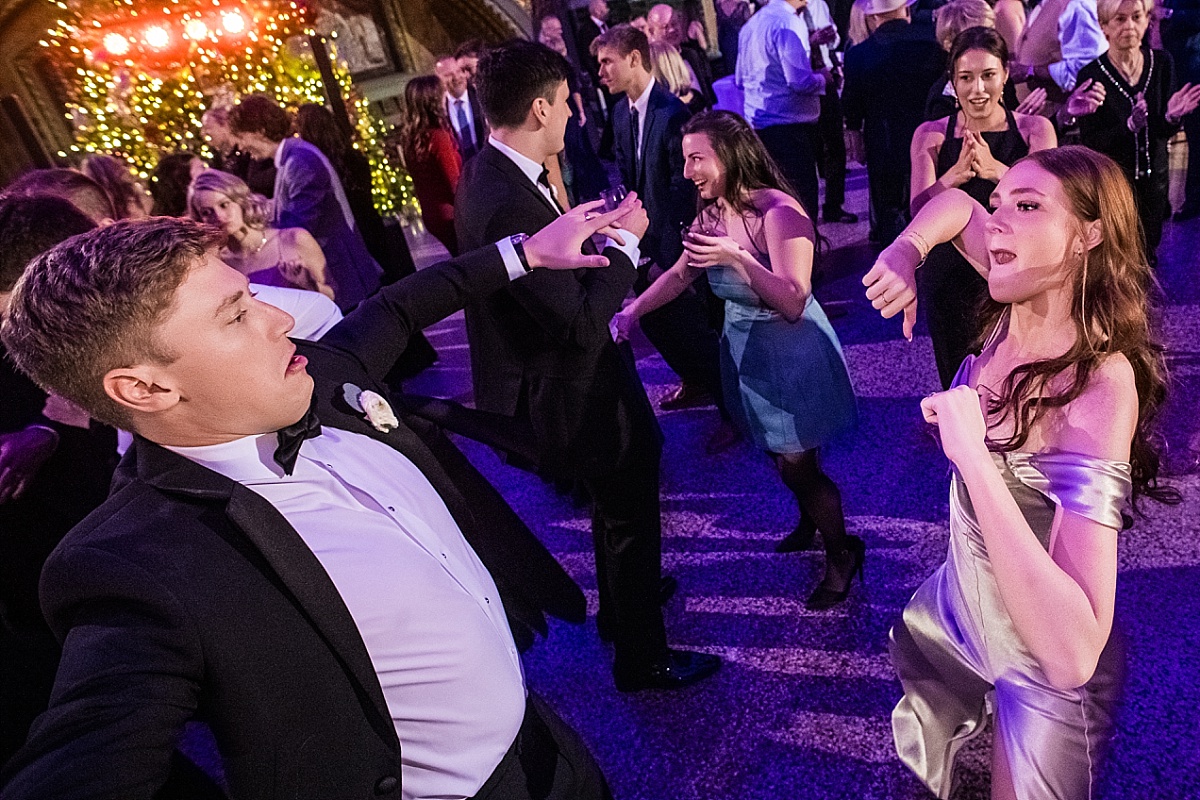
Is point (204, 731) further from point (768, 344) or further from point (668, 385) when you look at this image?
point (668, 385)

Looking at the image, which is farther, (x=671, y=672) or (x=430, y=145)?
(x=430, y=145)

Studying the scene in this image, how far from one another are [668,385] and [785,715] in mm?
2503

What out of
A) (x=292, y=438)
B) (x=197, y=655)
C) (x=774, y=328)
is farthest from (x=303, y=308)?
(x=774, y=328)

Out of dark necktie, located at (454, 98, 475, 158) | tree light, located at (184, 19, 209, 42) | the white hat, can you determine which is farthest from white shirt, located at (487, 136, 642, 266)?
tree light, located at (184, 19, 209, 42)

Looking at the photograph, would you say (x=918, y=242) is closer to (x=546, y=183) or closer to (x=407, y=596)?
(x=546, y=183)

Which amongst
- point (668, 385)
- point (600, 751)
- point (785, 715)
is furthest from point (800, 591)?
point (668, 385)

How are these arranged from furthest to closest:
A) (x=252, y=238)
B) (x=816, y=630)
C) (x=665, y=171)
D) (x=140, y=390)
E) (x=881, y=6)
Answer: (x=881, y=6) → (x=665, y=171) → (x=252, y=238) → (x=816, y=630) → (x=140, y=390)

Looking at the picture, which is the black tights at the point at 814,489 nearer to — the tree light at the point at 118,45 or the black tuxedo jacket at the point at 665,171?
the black tuxedo jacket at the point at 665,171

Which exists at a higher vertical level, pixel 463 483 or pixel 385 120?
pixel 385 120

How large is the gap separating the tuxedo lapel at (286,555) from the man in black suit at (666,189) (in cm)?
290

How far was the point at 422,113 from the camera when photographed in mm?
5113

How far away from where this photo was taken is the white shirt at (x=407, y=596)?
1098mm

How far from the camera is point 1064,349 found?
1396mm

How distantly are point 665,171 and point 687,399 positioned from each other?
126 cm
